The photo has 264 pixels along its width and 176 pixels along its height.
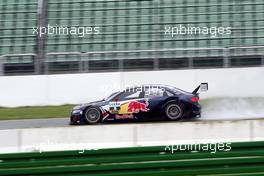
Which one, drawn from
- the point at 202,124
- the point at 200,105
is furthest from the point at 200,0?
the point at 202,124

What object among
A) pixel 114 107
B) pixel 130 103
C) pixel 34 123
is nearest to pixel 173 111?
pixel 130 103

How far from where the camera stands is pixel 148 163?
558cm

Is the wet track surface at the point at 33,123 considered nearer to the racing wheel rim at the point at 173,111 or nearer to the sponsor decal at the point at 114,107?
the sponsor decal at the point at 114,107

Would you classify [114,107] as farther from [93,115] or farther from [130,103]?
[93,115]

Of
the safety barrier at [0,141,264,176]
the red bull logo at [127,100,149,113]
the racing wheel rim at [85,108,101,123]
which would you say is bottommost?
the safety barrier at [0,141,264,176]

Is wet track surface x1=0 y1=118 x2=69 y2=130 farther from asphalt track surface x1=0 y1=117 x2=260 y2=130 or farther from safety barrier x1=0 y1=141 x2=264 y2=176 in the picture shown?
safety barrier x1=0 y1=141 x2=264 y2=176

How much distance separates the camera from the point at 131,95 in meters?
12.1

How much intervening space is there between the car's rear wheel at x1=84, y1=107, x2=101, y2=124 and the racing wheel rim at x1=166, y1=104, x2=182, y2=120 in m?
1.55

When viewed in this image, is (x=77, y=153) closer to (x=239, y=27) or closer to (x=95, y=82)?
(x=95, y=82)

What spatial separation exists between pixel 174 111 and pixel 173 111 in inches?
0.8

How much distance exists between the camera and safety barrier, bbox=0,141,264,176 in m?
5.57

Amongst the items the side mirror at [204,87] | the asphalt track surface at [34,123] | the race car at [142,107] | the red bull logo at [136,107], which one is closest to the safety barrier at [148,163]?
the asphalt track surface at [34,123]

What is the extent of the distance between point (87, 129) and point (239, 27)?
317 inches

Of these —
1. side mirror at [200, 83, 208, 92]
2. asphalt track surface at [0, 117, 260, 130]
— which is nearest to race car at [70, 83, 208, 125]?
asphalt track surface at [0, 117, 260, 130]
